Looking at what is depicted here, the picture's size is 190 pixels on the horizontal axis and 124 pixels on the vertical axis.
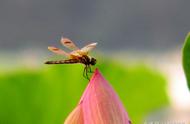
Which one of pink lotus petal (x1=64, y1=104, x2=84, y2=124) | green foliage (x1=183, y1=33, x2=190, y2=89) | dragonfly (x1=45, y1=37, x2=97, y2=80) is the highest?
dragonfly (x1=45, y1=37, x2=97, y2=80)

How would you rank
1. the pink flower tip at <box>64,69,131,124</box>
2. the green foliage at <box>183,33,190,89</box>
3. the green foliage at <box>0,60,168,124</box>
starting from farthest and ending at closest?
the green foliage at <box>0,60,168,124</box> → the green foliage at <box>183,33,190,89</box> → the pink flower tip at <box>64,69,131,124</box>

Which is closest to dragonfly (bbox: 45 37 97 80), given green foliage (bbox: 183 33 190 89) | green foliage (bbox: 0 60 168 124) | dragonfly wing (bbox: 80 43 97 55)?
dragonfly wing (bbox: 80 43 97 55)

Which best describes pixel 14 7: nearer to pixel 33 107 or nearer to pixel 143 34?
pixel 143 34

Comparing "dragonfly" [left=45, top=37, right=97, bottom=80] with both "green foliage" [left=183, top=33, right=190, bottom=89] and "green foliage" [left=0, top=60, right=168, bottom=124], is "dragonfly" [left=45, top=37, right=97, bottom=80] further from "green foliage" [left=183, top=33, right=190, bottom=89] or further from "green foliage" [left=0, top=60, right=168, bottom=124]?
Answer: "green foliage" [left=0, top=60, right=168, bottom=124]

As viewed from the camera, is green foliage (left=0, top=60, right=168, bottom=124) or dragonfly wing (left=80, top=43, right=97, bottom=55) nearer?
dragonfly wing (left=80, top=43, right=97, bottom=55)

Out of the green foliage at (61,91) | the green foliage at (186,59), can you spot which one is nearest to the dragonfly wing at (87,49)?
the green foliage at (186,59)

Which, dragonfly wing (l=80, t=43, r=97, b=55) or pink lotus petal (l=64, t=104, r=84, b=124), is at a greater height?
dragonfly wing (l=80, t=43, r=97, b=55)
